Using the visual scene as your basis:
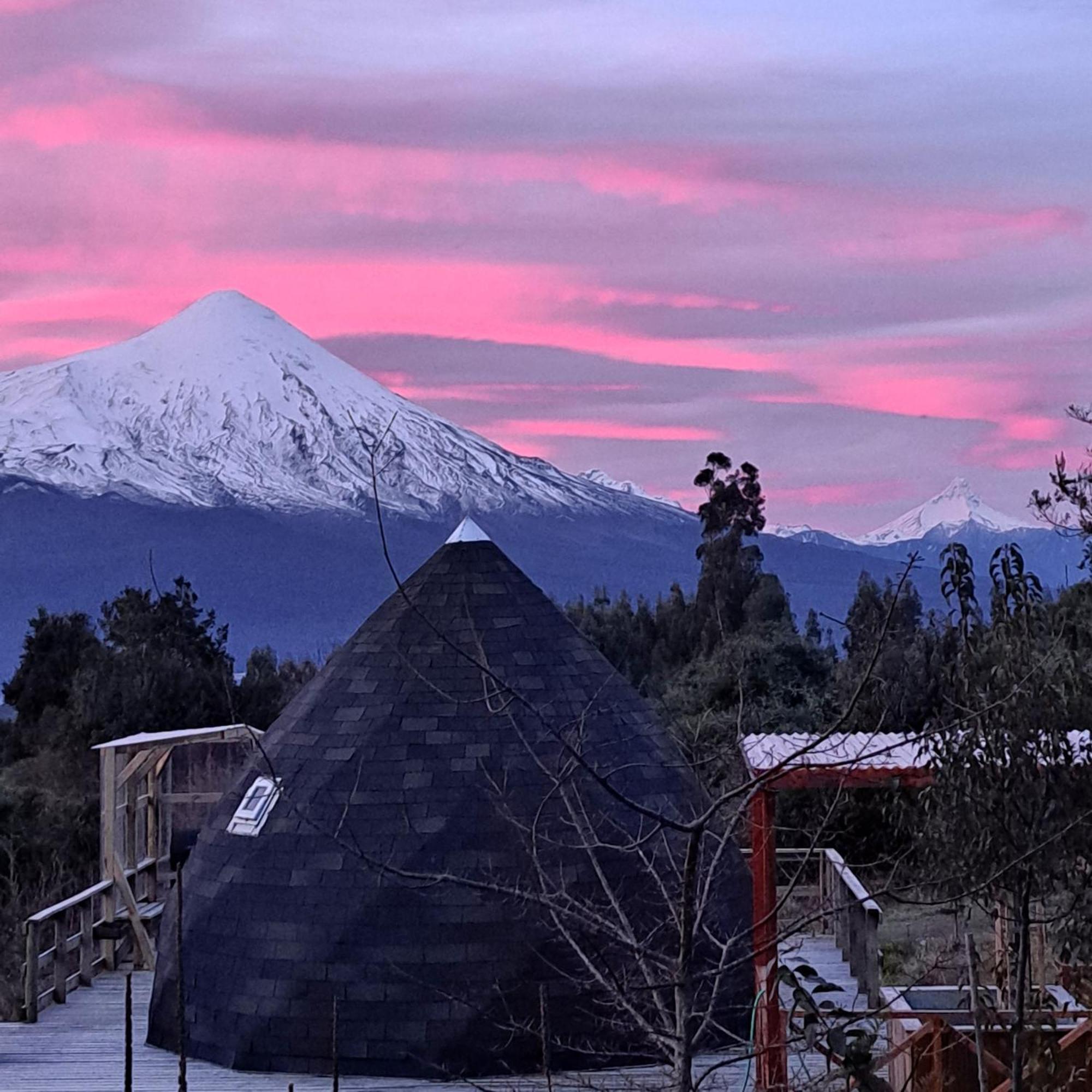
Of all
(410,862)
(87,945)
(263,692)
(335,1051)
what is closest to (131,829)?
(87,945)

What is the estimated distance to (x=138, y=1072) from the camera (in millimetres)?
14586

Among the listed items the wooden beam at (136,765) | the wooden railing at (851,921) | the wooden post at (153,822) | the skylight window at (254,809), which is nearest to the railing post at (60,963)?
the wooden beam at (136,765)

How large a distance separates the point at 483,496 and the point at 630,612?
153 meters

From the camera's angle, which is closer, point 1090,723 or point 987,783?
point 987,783

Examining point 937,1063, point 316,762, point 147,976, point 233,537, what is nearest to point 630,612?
point 147,976

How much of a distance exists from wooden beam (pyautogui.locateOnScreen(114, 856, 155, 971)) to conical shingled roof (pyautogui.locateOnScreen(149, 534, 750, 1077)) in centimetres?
313

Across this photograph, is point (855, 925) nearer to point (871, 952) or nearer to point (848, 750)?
point (871, 952)

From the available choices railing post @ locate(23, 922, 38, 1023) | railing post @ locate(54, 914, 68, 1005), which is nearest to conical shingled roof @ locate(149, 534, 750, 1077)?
railing post @ locate(23, 922, 38, 1023)

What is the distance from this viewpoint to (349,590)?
17262 cm

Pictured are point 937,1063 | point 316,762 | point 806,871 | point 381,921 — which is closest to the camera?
point 937,1063

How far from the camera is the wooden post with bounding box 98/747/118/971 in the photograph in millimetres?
18984

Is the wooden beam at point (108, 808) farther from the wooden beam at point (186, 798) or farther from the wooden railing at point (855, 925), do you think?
the wooden railing at point (855, 925)

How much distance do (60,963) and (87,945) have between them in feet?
3.13

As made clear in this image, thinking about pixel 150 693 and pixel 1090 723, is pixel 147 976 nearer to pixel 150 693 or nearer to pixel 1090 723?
pixel 1090 723
